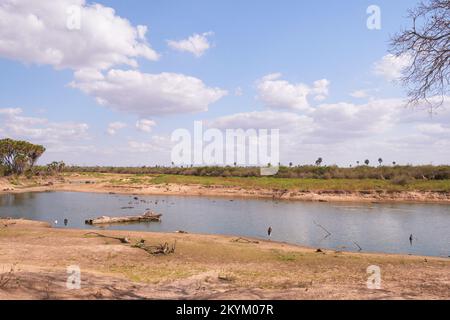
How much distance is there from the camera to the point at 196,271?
53.1 feet

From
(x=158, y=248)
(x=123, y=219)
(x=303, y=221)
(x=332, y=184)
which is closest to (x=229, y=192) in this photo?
(x=332, y=184)

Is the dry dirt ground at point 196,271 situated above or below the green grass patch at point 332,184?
below

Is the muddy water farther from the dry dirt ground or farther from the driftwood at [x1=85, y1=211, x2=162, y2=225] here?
the dry dirt ground

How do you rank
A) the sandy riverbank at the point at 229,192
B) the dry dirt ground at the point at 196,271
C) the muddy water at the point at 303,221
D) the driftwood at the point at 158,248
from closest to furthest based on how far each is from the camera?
the dry dirt ground at the point at 196,271
the driftwood at the point at 158,248
the muddy water at the point at 303,221
the sandy riverbank at the point at 229,192

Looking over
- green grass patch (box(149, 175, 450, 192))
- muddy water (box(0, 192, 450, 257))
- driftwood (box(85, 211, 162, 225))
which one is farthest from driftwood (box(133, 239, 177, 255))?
green grass patch (box(149, 175, 450, 192))

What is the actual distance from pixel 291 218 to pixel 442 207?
22.5 meters

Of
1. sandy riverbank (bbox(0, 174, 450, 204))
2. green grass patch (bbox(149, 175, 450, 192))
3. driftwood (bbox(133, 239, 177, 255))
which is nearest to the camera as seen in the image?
driftwood (bbox(133, 239, 177, 255))

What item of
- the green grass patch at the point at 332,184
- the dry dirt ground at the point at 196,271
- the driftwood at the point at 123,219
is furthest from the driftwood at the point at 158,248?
the green grass patch at the point at 332,184

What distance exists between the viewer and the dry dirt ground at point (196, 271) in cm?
1109

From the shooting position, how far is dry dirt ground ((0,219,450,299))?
11.1 metres

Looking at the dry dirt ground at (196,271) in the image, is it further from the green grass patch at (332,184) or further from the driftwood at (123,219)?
the green grass patch at (332,184)

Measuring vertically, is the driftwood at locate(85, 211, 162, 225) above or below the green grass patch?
below

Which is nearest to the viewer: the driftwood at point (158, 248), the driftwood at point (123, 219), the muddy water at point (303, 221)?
the driftwood at point (158, 248)

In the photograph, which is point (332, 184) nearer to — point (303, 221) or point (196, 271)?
point (303, 221)
